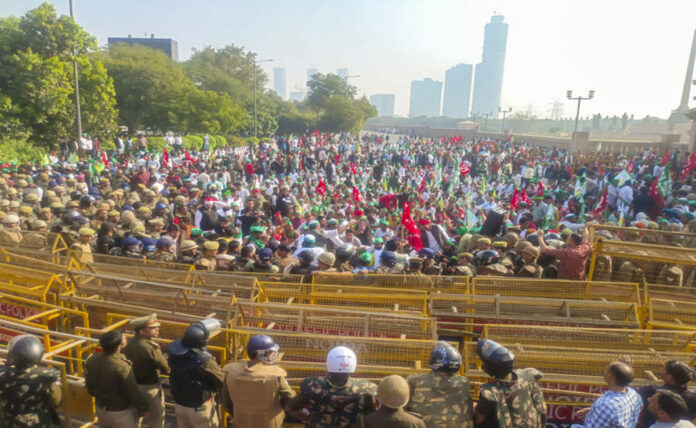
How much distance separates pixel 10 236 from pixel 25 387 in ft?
20.4

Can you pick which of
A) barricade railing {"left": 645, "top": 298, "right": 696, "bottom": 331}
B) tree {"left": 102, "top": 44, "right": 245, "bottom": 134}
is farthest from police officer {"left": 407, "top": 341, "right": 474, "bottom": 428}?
tree {"left": 102, "top": 44, "right": 245, "bottom": 134}

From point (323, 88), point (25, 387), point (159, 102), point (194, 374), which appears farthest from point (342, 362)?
point (323, 88)

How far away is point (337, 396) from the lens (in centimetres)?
343

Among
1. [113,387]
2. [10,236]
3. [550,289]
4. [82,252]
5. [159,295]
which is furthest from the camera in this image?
[10,236]

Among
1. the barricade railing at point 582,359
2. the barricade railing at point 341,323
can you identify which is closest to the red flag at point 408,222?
the barricade railing at point 341,323

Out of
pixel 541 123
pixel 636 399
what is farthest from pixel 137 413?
pixel 541 123

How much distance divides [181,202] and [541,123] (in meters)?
134

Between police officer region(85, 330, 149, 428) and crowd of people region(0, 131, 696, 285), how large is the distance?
3.22m

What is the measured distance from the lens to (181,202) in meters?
11.4

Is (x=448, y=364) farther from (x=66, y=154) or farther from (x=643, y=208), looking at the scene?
(x=66, y=154)

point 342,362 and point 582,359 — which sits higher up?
point 342,362

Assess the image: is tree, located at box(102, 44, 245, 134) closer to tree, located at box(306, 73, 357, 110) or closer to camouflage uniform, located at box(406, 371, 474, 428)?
tree, located at box(306, 73, 357, 110)

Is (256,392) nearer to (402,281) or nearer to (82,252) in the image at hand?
(402,281)

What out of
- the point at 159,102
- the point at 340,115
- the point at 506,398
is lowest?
the point at 506,398
